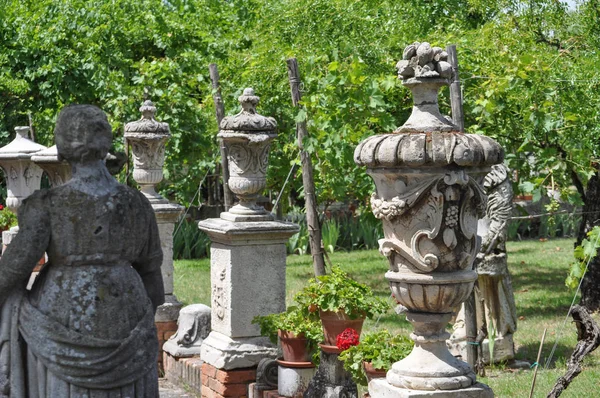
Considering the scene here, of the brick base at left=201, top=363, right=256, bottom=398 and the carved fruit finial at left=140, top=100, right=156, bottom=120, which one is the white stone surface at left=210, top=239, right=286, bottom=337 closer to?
the brick base at left=201, top=363, right=256, bottom=398

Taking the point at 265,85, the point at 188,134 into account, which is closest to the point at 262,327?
the point at 265,85

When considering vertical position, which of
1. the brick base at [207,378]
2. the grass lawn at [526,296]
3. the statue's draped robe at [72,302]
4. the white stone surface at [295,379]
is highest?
the statue's draped robe at [72,302]

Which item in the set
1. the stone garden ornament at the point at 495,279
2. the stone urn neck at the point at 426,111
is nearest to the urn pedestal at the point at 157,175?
the stone garden ornament at the point at 495,279

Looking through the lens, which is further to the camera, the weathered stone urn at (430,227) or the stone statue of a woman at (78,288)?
the weathered stone urn at (430,227)

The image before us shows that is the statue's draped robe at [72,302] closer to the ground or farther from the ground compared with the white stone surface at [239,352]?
farther from the ground

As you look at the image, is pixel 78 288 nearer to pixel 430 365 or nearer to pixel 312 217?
pixel 430 365

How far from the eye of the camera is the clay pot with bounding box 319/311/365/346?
6.82 meters

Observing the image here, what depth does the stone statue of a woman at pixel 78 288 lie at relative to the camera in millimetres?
4312

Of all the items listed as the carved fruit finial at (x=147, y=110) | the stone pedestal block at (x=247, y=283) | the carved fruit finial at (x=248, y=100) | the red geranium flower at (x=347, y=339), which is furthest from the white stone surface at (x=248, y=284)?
the carved fruit finial at (x=147, y=110)

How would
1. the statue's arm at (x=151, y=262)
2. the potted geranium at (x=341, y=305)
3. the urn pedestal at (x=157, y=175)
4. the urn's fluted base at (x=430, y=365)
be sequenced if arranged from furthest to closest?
the urn pedestal at (x=157, y=175), the potted geranium at (x=341, y=305), the urn's fluted base at (x=430, y=365), the statue's arm at (x=151, y=262)

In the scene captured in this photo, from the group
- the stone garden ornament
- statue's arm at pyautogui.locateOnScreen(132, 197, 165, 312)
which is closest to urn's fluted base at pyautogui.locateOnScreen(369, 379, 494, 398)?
statue's arm at pyautogui.locateOnScreen(132, 197, 165, 312)

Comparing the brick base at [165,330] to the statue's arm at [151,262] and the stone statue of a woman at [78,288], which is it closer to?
the statue's arm at [151,262]

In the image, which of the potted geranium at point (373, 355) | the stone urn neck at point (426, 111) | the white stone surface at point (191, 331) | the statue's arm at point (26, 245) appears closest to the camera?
the statue's arm at point (26, 245)

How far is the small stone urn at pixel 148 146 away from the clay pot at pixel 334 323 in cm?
376
